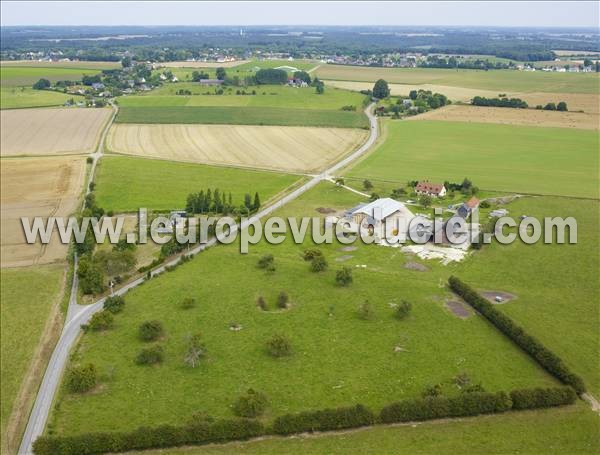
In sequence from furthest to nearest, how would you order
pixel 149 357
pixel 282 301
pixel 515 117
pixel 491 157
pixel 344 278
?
1. pixel 515 117
2. pixel 491 157
3. pixel 344 278
4. pixel 282 301
5. pixel 149 357

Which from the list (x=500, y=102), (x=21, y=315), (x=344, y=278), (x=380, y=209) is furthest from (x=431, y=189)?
(x=500, y=102)

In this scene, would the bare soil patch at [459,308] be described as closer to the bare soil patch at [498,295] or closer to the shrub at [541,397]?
the bare soil patch at [498,295]

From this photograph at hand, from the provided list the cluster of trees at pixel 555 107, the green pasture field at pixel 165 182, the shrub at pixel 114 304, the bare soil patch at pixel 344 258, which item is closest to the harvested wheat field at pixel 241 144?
the green pasture field at pixel 165 182

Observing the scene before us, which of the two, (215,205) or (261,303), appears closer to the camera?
(261,303)

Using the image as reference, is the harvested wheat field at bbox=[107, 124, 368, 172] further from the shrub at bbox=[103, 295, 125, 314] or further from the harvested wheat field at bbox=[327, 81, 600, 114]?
the harvested wheat field at bbox=[327, 81, 600, 114]

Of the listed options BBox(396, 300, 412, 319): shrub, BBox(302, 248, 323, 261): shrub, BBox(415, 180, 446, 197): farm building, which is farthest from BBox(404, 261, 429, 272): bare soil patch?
BBox(415, 180, 446, 197): farm building

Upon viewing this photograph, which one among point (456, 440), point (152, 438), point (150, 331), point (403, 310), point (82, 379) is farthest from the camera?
point (403, 310)

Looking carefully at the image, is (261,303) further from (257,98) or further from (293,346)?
(257,98)

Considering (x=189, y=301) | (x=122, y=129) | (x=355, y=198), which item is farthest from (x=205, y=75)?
(x=189, y=301)

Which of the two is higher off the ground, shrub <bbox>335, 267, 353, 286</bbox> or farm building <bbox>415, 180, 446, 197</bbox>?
farm building <bbox>415, 180, 446, 197</bbox>
